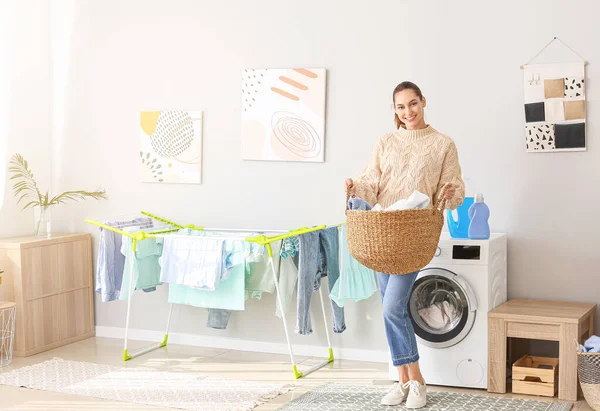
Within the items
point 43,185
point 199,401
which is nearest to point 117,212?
point 43,185

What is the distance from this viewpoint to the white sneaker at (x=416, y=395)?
364 centimetres

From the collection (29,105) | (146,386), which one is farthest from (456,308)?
(29,105)

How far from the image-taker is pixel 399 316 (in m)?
3.60

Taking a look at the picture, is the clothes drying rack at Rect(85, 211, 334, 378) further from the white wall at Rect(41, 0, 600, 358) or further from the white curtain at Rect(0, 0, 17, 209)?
the white curtain at Rect(0, 0, 17, 209)

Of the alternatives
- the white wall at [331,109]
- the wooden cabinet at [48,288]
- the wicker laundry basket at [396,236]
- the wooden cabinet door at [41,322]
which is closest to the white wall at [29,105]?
the white wall at [331,109]

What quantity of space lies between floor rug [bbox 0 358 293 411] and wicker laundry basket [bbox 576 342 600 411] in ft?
4.51

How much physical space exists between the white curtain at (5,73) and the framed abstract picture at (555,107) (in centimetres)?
313

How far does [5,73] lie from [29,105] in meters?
0.29

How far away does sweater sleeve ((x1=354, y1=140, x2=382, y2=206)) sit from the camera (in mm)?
3635

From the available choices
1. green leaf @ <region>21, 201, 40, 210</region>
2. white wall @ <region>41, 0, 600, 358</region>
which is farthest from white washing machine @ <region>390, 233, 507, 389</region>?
green leaf @ <region>21, 201, 40, 210</region>

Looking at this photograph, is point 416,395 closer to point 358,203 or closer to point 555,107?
point 358,203

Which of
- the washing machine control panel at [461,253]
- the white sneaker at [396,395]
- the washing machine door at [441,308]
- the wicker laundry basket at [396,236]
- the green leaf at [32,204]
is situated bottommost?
the white sneaker at [396,395]

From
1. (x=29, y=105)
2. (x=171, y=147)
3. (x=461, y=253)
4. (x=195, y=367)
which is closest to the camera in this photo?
(x=461, y=253)

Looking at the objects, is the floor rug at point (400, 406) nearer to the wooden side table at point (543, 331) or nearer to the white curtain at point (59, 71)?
the wooden side table at point (543, 331)
